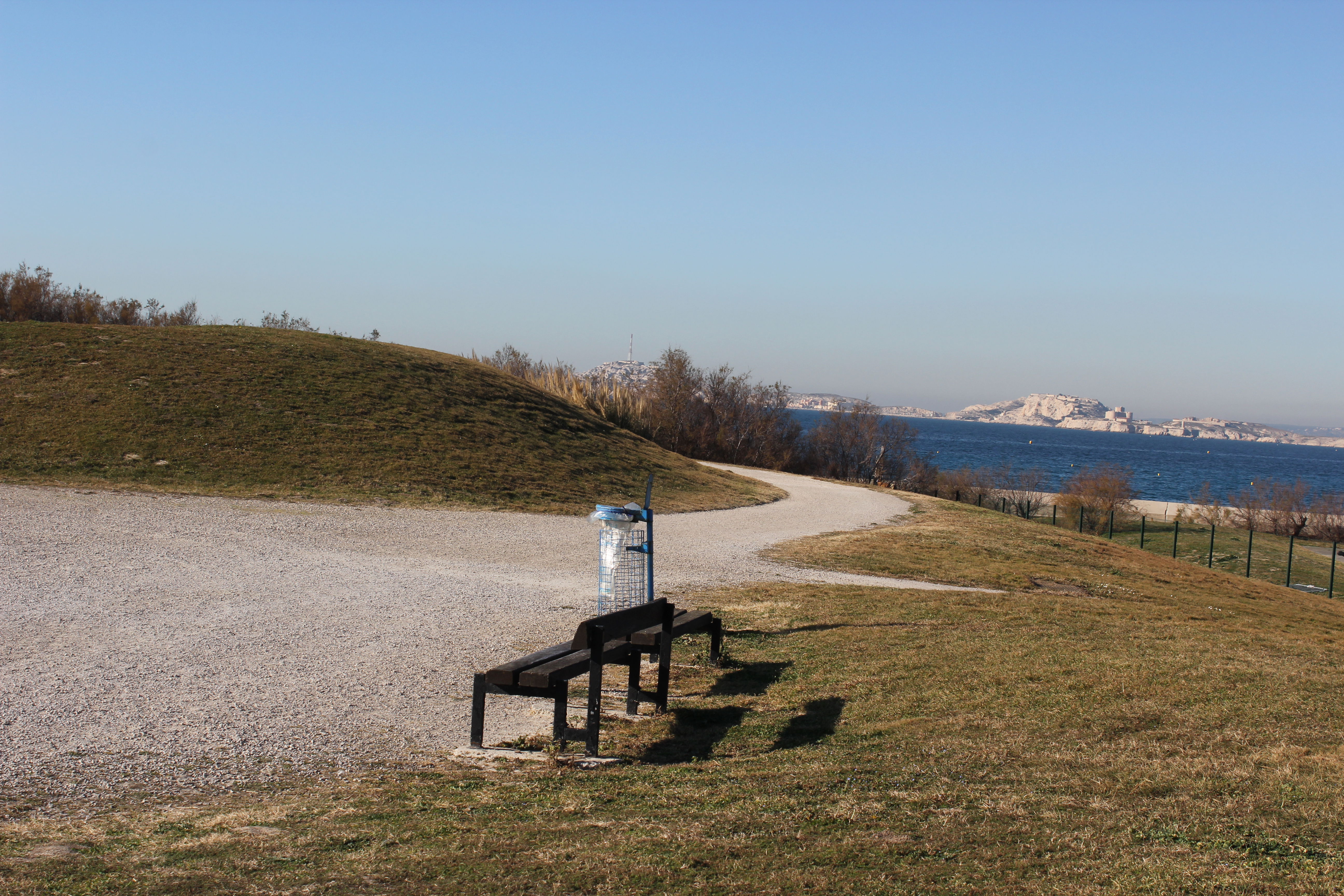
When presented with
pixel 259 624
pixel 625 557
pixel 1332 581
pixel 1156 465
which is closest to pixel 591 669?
pixel 625 557

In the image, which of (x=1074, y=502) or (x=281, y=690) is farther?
(x=1074, y=502)

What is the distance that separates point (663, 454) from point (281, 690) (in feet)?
81.6

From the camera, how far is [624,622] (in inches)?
260

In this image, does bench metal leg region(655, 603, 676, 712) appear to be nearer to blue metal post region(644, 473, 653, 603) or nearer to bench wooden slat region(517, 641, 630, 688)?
bench wooden slat region(517, 641, 630, 688)

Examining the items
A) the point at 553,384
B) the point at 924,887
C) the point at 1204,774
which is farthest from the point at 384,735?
the point at 553,384

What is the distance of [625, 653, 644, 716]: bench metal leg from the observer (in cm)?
707

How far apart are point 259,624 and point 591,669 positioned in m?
4.69

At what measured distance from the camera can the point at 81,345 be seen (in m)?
26.2

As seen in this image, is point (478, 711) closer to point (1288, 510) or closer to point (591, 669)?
point (591, 669)

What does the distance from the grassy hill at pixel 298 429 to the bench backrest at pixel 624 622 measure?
13.4 metres

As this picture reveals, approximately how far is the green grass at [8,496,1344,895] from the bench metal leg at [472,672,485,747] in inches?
15.2

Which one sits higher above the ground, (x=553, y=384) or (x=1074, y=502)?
(x=553, y=384)

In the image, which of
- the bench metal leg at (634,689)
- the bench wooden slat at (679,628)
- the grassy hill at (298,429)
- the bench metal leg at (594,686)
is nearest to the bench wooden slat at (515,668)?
the bench metal leg at (594,686)

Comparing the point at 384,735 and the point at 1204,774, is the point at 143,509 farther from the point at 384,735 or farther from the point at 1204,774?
the point at 1204,774
